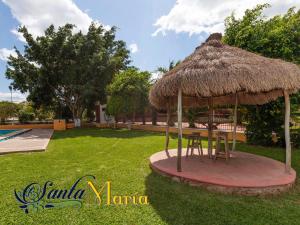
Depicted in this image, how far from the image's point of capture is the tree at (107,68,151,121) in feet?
53.0

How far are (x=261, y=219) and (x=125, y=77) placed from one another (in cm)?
1432

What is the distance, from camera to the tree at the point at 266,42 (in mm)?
8172

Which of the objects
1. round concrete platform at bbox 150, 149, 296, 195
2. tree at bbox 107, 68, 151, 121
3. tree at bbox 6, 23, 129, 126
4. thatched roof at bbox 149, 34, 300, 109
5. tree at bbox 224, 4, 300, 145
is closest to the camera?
round concrete platform at bbox 150, 149, 296, 195

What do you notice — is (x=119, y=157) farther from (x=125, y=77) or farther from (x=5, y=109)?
(x=5, y=109)

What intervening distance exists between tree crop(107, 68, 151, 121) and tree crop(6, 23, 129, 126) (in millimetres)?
2488

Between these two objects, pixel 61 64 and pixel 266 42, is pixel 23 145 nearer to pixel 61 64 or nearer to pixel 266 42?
pixel 61 64

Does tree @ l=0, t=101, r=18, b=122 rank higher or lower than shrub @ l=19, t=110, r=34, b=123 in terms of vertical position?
higher

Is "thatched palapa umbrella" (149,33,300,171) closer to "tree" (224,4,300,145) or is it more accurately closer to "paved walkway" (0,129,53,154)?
"tree" (224,4,300,145)

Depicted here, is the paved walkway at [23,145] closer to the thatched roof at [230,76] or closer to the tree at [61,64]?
the tree at [61,64]

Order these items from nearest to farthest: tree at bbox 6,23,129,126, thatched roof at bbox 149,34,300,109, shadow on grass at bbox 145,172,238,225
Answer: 1. shadow on grass at bbox 145,172,238,225
2. thatched roof at bbox 149,34,300,109
3. tree at bbox 6,23,129,126

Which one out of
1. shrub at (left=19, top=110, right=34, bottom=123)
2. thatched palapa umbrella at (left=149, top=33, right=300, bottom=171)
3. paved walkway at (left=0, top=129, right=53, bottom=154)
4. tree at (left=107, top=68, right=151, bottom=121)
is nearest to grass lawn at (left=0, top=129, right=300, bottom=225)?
thatched palapa umbrella at (left=149, top=33, right=300, bottom=171)

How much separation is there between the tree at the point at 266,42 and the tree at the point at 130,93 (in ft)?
26.5

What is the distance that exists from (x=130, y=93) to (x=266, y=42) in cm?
1019

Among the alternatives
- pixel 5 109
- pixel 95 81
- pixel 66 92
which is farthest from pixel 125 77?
pixel 5 109
